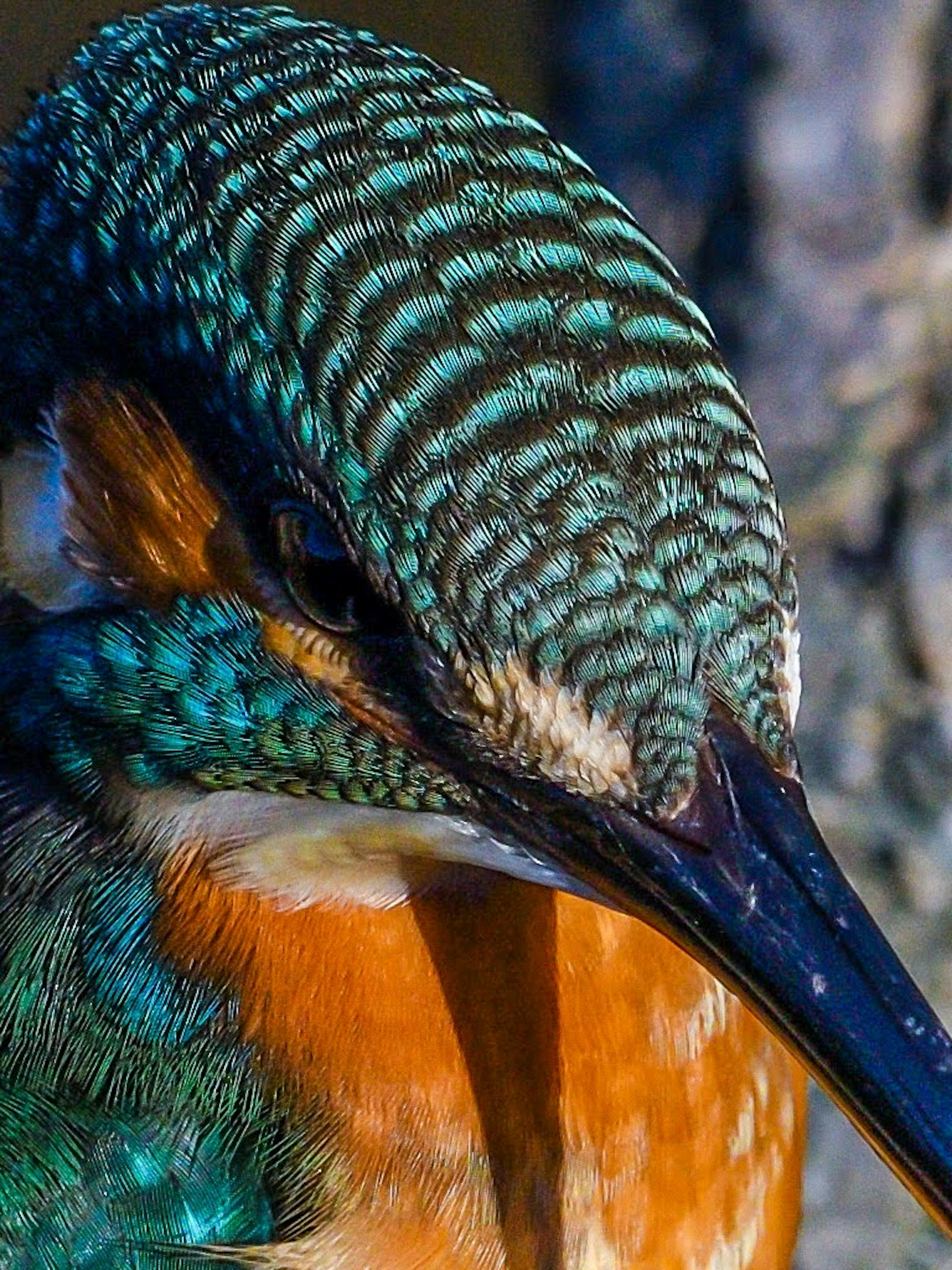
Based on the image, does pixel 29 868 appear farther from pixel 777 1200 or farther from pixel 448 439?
pixel 777 1200

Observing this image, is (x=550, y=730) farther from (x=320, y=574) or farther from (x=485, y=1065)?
(x=485, y=1065)

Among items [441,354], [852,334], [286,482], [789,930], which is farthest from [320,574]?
[852,334]

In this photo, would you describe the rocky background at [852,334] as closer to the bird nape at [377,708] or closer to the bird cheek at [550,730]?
the bird nape at [377,708]

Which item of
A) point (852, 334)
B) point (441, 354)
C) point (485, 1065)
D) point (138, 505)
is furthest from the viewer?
point (852, 334)

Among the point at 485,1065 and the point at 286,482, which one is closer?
the point at 286,482

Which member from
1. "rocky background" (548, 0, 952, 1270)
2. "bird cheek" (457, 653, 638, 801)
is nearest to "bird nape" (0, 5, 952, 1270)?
"bird cheek" (457, 653, 638, 801)

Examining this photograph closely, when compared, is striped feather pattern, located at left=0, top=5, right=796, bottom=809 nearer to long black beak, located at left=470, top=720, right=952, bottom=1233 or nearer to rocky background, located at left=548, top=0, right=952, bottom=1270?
long black beak, located at left=470, top=720, right=952, bottom=1233

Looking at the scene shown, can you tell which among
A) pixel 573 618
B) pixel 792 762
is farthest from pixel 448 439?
pixel 792 762

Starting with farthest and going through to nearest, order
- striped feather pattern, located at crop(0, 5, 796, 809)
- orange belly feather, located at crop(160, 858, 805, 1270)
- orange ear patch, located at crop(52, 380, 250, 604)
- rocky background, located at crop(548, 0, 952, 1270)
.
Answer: rocky background, located at crop(548, 0, 952, 1270)
orange belly feather, located at crop(160, 858, 805, 1270)
orange ear patch, located at crop(52, 380, 250, 604)
striped feather pattern, located at crop(0, 5, 796, 809)
